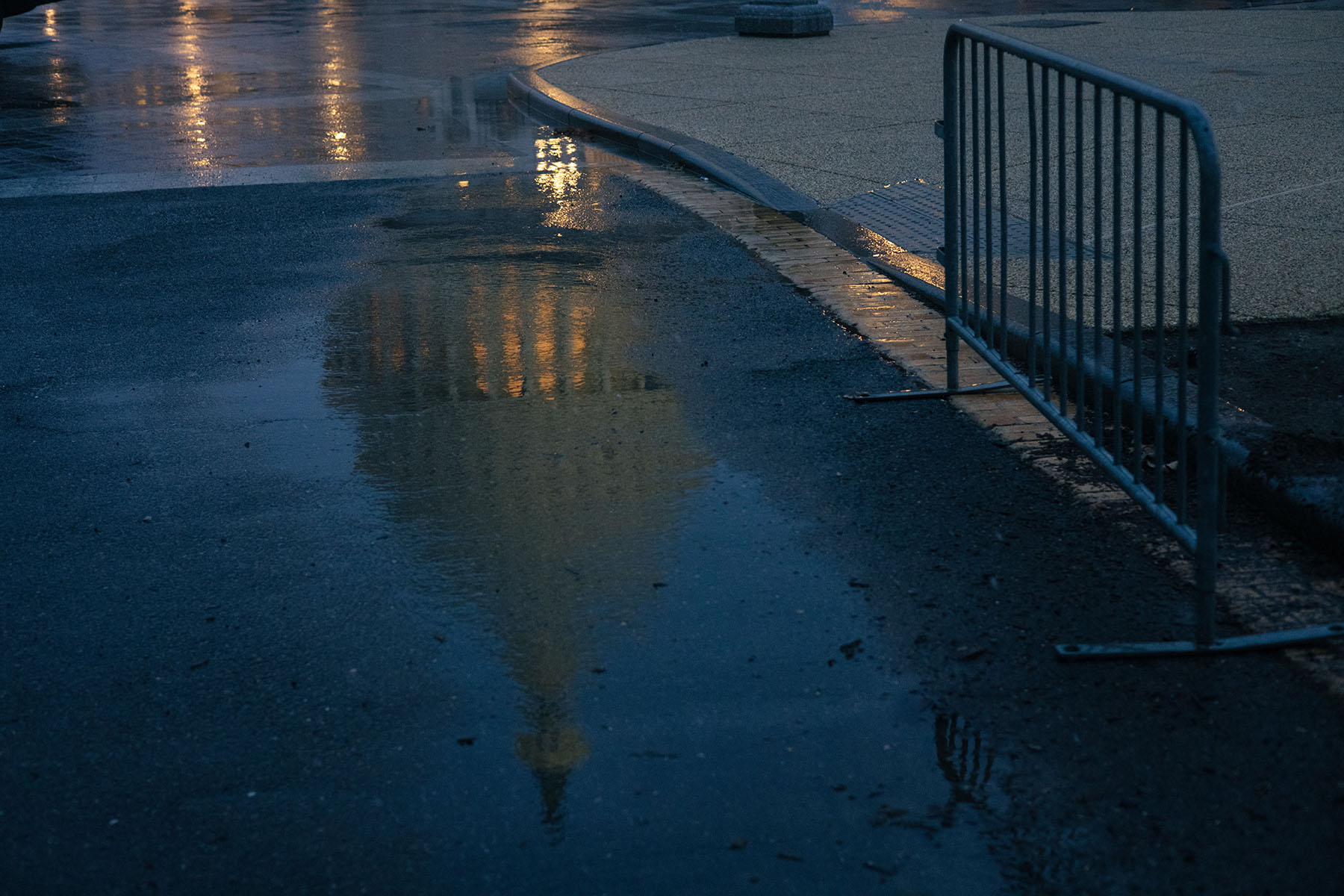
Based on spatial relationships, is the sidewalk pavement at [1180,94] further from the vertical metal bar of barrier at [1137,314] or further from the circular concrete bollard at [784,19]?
the vertical metal bar of barrier at [1137,314]

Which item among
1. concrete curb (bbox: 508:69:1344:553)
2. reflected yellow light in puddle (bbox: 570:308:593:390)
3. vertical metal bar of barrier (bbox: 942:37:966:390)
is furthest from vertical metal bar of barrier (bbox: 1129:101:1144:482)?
reflected yellow light in puddle (bbox: 570:308:593:390)

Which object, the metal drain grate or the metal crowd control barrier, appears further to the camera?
the metal drain grate

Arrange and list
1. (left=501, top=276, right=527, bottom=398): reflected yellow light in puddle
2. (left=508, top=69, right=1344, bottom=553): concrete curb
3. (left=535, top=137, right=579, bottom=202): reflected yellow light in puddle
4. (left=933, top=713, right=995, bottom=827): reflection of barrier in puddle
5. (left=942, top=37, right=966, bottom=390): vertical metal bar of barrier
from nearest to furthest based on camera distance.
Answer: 1. (left=933, top=713, right=995, bottom=827): reflection of barrier in puddle
2. (left=508, top=69, right=1344, bottom=553): concrete curb
3. (left=942, top=37, right=966, bottom=390): vertical metal bar of barrier
4. (left=501, top=276, right=527, bottom=398): reflected yellow light in puddle
5. (left=535, top=137, right=579, bottom=202): reflected yellow light in puddle

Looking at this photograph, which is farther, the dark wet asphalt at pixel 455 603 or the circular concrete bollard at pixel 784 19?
the circular concrete bollard at pixel 784 19

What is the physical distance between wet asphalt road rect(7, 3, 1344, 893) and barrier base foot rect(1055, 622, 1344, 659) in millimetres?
280

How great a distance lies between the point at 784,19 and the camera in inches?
709

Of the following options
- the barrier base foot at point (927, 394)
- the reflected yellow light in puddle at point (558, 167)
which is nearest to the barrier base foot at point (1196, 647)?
the barrier base foot at point (927, 394)

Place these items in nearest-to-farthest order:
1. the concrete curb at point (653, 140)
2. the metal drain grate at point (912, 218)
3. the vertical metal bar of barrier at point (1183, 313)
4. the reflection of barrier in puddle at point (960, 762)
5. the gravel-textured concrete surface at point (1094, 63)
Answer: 1. the reflection of barrier in puddle at point (960, 762)
2. the vertical metal bar of barrier at point (1183, 313)
3. the gravel-textured concrete surface at point (1094, 63)
4. the metal drain grate at point (912, 218)
5. the concrete curb at point (653, 140)

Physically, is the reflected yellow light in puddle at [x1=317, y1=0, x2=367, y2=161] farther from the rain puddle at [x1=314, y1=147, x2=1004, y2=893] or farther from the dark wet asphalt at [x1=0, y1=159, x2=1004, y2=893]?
the rain puddle at [x1=314, y1=147, x2=1004, y2=893]

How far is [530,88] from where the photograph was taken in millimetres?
14469

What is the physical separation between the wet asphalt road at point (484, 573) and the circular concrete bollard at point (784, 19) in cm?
991

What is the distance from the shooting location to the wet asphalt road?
10.4ft

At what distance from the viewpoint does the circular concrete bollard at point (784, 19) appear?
59.1ft

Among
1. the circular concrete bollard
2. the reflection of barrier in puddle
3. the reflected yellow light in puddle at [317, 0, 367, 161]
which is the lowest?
the reflection of barrier in puddle
